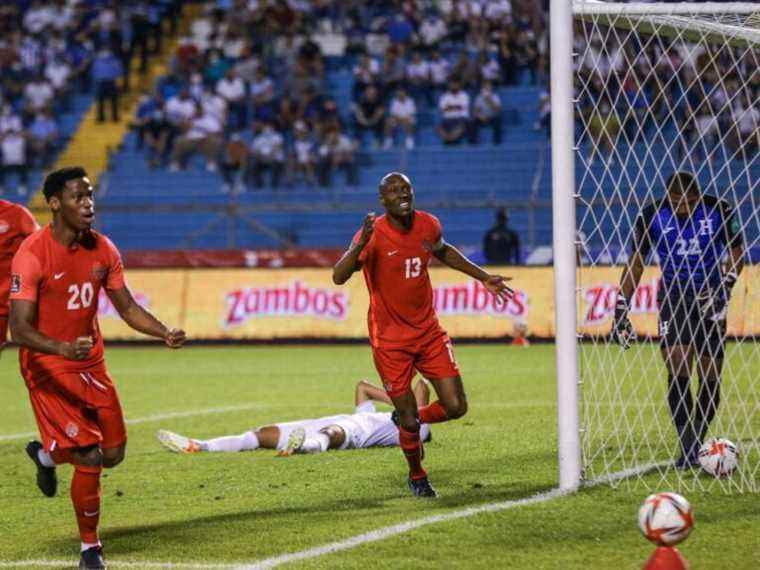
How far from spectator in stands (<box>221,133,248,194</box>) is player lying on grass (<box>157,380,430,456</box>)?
17034 millimetres

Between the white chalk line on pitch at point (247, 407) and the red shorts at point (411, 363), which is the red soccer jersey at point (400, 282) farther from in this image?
the white chalk line on pitch at point (247, 407)

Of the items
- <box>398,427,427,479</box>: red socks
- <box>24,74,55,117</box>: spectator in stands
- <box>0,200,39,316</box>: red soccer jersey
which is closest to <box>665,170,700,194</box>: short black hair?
<box>398,427,427,479</box>: red socks

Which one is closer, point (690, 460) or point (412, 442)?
point (412, 442)

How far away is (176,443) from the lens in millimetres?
10672

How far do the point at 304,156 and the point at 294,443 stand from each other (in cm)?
1728

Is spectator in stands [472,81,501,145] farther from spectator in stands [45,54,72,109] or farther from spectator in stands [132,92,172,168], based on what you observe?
spectator in stands [45,54,72,109]

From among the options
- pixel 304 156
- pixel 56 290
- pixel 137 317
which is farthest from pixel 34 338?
pixel 304 156

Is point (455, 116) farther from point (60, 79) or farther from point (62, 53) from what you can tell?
point (62, 53)

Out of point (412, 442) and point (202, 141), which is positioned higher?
point (202, 141)

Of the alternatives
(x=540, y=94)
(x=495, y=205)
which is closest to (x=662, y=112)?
(x=495, y=205)

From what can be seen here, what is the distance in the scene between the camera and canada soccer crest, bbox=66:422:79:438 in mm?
6848

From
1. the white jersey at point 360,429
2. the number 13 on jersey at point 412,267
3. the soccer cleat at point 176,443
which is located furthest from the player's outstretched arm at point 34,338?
the white jersey at point 360,429

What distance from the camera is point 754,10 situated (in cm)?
812

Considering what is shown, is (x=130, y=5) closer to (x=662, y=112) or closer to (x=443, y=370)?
(x=662, y=112)
